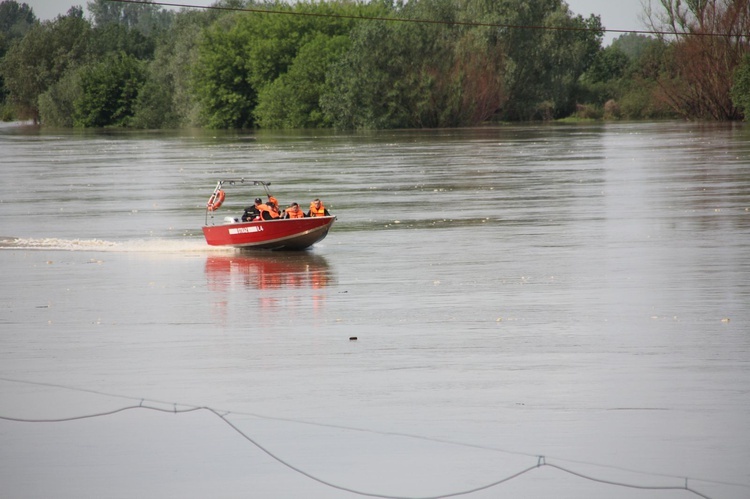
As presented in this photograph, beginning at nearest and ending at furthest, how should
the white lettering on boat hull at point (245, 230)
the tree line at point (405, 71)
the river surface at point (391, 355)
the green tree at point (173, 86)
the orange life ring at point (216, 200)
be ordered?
the river surface at point (391, 355), the white lettering on boat hull at point (245, 230), the orange life ring at point (216, 200), the tree line at point (405, 71), the green tree at point (173, 86)

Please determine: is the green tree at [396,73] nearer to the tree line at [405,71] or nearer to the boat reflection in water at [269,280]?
the tree line at [405,71]

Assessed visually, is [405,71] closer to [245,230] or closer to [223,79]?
[223,79]

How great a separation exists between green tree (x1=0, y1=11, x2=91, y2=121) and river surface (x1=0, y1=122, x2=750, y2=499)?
454ft

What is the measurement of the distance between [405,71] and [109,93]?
56.9 meters

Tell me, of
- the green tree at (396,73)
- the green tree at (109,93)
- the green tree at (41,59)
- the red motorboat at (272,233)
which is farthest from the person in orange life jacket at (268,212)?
the green tree at (41,59)

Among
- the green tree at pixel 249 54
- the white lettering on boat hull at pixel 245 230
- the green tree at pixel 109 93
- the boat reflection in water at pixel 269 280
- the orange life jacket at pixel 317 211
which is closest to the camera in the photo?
the boat reflection in water at pixel 269 280

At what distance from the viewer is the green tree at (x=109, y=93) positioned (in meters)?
152

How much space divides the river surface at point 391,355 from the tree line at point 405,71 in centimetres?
5957

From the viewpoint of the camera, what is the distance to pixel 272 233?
26.7 meters

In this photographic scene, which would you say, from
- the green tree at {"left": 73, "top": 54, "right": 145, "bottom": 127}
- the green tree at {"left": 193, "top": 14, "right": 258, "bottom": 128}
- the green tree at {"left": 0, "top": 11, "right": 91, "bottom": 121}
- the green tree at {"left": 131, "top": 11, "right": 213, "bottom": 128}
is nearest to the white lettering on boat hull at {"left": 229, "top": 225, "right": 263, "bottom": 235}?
the green tree at {"left": 193, "top": 14, "right": 258, "bottom": 128}

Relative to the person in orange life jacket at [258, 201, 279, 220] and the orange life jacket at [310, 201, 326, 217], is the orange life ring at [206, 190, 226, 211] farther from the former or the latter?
the orange life jacket at [310, 201, 326, 217]

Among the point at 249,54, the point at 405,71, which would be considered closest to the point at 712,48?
the point at 405,71

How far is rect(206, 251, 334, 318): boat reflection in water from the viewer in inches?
804

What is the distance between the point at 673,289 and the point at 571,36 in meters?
103
